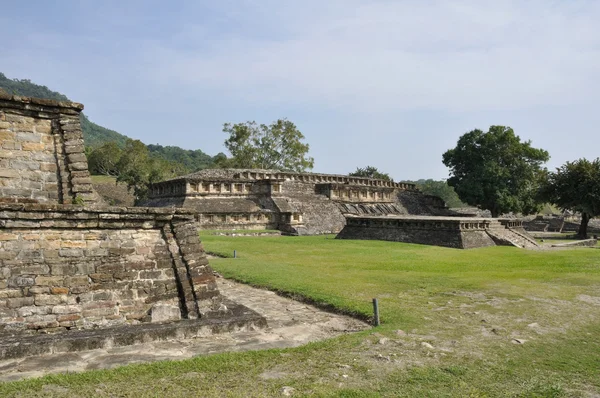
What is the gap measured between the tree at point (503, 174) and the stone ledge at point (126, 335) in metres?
35.2

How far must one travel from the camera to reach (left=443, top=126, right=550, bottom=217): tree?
37.9m

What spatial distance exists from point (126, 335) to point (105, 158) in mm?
62012

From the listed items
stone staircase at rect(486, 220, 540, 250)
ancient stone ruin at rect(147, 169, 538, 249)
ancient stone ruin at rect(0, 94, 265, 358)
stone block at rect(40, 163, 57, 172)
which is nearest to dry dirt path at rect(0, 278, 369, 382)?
ancient stone ruin at rect(0, 94, 265, 358)

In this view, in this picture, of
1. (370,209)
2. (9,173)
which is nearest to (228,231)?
(370,209)

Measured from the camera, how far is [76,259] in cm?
652

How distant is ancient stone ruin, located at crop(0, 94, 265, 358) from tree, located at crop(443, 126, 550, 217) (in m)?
35.2

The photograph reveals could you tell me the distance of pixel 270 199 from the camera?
31594 mm

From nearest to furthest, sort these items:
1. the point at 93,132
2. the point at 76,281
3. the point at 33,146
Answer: the point at 76,281
the point at 33,146
the point at 93,132

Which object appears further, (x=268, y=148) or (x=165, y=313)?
(x=268, y=148)

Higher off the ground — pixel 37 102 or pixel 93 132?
pixel 93 132

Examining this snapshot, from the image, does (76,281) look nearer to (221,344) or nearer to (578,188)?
(221,344)

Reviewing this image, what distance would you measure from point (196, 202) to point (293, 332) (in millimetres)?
23649

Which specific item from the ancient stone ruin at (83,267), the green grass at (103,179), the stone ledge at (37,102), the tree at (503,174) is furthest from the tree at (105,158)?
the ancient stone ruin at (83,267)

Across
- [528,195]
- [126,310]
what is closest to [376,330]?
[126,310]
